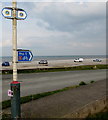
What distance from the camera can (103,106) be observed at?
5.97m

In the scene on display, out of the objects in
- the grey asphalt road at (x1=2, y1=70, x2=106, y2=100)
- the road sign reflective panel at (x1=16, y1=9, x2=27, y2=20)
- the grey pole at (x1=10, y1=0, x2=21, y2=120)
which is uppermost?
the road sign reflective panel at (x1=16, y1=9, x2=27, y2=20)

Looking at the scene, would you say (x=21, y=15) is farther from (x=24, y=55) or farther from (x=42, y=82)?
(x=42, y=82)

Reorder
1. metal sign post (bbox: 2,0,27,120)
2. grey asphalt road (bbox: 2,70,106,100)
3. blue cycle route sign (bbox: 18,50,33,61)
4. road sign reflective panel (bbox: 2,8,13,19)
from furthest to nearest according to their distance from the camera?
grey asphalt road (bbox: 2,70,106,100)
blue cycle route sign (bbox: 18,50,33,61)
metal sign post (bbox: 2,0,27,120)
road sign reflective panel (bbox: 2,8,13,19)

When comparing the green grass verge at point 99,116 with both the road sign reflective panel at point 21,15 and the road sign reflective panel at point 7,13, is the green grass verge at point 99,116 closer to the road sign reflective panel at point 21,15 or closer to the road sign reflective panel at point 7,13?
the road sign reflective panel at point 21,15

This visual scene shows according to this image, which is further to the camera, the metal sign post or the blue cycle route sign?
the blue cycle route sign

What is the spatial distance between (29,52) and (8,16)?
3.50 feet

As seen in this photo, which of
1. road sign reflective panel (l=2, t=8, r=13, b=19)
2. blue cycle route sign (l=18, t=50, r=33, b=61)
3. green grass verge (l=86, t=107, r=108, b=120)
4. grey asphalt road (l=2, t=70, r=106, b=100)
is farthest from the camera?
grey asphalt road (l=2, t=70, r=106, b=100)

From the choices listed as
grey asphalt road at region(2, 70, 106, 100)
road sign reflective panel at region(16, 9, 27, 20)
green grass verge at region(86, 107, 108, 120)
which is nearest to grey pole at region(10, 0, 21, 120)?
road sign reflective panel at region(16, 9, 27, 20)

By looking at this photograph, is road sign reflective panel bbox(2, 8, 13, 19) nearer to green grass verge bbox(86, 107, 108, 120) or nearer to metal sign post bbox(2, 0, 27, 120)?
metal sign post bbox(2, 0, 27, 120)

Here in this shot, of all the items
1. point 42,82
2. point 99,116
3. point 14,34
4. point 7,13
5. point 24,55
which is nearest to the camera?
point 7,13

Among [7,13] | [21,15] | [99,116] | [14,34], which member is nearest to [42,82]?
[99,116]

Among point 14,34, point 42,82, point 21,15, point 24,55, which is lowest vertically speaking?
point 42,82

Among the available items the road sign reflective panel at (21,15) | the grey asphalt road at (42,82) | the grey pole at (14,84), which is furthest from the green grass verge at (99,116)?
the grey asphalt road at (42,82)

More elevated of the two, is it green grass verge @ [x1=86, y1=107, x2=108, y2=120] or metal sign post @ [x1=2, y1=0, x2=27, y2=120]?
metal sign post @ [x1=2, y1=0, x2=27, y2=120]
